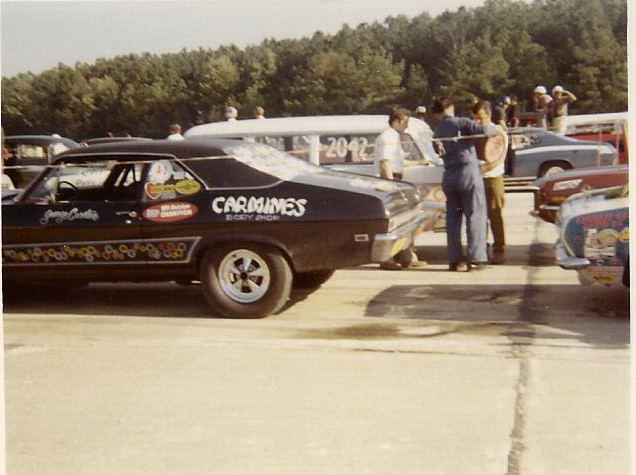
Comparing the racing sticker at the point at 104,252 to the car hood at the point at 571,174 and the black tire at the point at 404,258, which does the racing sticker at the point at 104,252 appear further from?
the car hood at the point at 571,174

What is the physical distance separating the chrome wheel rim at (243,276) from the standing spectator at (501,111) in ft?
6.36

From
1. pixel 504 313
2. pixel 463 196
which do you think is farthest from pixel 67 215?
pixel 463 196

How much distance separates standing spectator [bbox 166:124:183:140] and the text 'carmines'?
55 cm

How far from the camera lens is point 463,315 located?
602cm

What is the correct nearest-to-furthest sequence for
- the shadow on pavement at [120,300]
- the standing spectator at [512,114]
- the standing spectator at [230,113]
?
1. the standing spectator at [512,114]
2. the standing spectator at [230,113]
3. the shadow on pavement at [120,300]

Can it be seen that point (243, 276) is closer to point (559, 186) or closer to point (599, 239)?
point (599, 239)

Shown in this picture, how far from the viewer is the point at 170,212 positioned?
6031 mm

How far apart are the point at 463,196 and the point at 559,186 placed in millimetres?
1055

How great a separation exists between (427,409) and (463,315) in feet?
5.78

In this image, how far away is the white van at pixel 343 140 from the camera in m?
6.63

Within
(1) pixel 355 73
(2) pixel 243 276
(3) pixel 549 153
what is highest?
(1) pixel 355 73

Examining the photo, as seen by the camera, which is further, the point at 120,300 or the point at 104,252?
the point at 120,300

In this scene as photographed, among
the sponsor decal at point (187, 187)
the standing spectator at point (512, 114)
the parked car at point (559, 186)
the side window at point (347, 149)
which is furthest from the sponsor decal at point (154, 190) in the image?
the parked car at point (559, 186)

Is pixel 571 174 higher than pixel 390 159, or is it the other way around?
pixel 390 159
